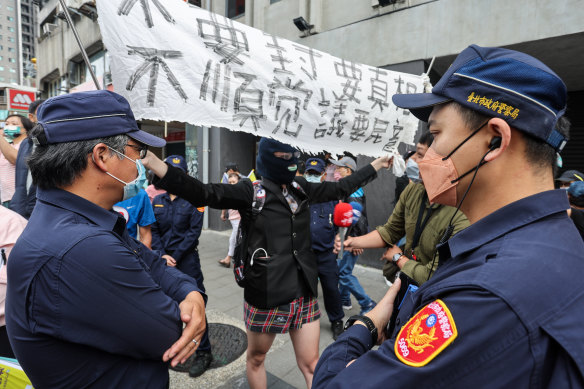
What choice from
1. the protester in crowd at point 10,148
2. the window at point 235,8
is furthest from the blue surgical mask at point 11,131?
the window at point 235,8

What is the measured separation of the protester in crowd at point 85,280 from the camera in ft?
3.49

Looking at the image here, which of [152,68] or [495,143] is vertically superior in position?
[152,68]

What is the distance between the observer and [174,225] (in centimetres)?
364

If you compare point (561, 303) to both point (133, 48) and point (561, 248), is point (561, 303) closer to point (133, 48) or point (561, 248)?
point (561, 248)

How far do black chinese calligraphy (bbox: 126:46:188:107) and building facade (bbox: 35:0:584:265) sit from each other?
4.99 meters

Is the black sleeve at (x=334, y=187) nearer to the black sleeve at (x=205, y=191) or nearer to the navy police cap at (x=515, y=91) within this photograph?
the black sleeve at (x=205, y=191)

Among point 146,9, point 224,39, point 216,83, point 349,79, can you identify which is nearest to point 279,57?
point 224,39

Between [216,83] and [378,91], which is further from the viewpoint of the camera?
[378,91]

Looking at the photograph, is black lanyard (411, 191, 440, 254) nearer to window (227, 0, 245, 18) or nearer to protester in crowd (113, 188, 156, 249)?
protester in crowd (113, 188, 156, 249)

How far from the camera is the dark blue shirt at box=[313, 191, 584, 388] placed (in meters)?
0.67

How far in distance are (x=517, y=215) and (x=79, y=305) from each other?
54.6 inches

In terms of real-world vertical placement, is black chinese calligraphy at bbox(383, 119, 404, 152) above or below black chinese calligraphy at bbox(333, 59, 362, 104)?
below

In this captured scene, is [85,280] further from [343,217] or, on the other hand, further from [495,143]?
[343,217]

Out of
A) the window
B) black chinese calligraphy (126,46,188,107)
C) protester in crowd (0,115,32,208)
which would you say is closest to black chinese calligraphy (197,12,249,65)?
black chinese calligraphy (126,46,188,107)
